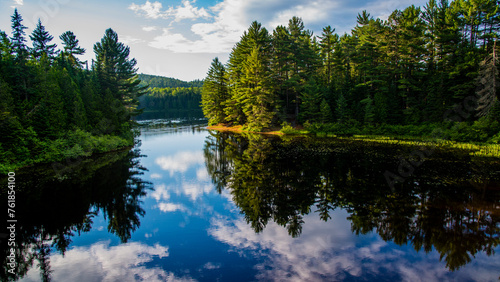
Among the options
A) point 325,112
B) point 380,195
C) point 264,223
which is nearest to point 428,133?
point 325,112

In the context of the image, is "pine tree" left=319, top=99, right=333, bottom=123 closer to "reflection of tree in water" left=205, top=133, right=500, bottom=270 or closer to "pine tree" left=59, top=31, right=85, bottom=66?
"reflection of tree in water" left=205, top=133, right=500, bottom=270

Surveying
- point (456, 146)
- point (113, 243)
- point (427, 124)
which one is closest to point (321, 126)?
point (427, 124)

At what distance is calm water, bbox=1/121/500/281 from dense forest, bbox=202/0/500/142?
51.2ft

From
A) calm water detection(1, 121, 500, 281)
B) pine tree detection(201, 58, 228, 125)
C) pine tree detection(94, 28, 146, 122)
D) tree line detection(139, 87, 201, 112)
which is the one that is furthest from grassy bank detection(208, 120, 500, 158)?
tree line detection(139, 87, 201, 112)

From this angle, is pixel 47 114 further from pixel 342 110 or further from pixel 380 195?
pixel 342 110

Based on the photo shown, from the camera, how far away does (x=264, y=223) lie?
11891 mm

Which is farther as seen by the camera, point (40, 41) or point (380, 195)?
point (40, 41)

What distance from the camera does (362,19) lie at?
53.3 metres

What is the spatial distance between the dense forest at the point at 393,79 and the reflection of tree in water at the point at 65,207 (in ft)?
93.7

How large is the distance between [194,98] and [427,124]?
439 ft

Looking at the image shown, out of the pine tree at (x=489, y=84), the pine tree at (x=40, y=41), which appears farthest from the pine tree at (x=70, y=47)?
the pine tree at (x=489, y=84)

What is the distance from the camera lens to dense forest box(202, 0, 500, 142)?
105ft

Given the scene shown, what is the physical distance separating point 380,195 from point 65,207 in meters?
17.1

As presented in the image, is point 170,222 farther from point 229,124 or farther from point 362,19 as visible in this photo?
point 362,19
